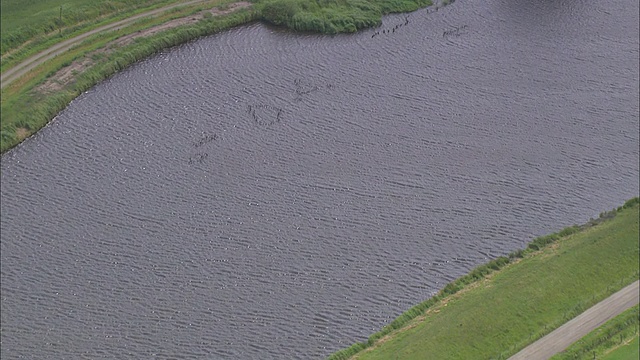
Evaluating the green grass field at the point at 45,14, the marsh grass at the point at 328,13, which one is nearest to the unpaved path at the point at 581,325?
the marsh grass at the point at 328,13

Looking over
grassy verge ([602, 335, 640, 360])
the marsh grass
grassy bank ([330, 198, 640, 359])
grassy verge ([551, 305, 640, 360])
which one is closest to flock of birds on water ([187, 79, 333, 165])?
the marsh grass

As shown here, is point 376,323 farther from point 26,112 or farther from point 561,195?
point 26,112

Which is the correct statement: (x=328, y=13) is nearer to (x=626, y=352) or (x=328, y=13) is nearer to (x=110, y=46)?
(x=110, y=46)

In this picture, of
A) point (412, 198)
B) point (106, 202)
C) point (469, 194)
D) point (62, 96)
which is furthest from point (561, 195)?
point (62, 96)

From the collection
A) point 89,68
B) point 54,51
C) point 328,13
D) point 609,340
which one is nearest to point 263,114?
point 89,68

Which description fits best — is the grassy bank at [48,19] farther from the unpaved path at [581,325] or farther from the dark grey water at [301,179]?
the unpaved path at [581,325]

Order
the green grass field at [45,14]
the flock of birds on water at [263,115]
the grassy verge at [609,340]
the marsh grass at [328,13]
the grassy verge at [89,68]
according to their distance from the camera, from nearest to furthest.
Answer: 1. the grassy verge at [609,340]
2. the flock of birds on water at [263,115]
3. the grassy verge at [89,68]
4. the green grass field at [45,14]
5. the marsh grass at [328,13]
